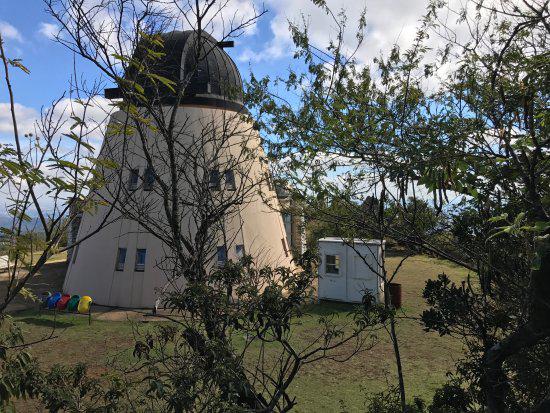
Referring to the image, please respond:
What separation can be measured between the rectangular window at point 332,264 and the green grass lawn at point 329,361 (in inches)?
53.3

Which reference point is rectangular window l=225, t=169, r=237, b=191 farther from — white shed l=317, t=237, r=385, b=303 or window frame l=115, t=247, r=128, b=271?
window frame l=115, t=247, r=128, b=271

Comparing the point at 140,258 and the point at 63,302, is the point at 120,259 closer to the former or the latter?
the point at 140,258

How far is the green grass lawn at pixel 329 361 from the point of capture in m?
7.63

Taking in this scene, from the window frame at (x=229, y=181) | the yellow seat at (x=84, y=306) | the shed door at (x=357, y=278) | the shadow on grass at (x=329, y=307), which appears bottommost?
the yellow seat at (x=84, y=306)

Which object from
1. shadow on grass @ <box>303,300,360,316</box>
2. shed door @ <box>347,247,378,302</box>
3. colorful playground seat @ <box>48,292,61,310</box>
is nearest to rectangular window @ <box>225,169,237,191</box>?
shadow on grass @ <box>303,300,360,316</box>

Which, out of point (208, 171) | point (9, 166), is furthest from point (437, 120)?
point (9, 166)

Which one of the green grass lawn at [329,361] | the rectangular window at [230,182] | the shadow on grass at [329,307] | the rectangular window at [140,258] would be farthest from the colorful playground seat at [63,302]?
the rectangular window at [230,182]

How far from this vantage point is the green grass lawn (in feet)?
25.0

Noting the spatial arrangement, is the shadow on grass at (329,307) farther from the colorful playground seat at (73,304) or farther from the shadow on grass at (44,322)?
the colorful playground seat at (73,304)

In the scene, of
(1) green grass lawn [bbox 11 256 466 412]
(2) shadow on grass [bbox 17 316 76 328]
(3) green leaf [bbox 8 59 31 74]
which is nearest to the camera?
(3) green leaf [bbox 8 59 31 74]

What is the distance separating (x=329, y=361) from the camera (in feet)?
31.2

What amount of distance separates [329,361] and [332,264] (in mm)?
5853

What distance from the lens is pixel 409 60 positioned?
15.0 ft

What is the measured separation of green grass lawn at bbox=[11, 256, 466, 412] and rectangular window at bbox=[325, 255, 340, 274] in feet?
4.44
